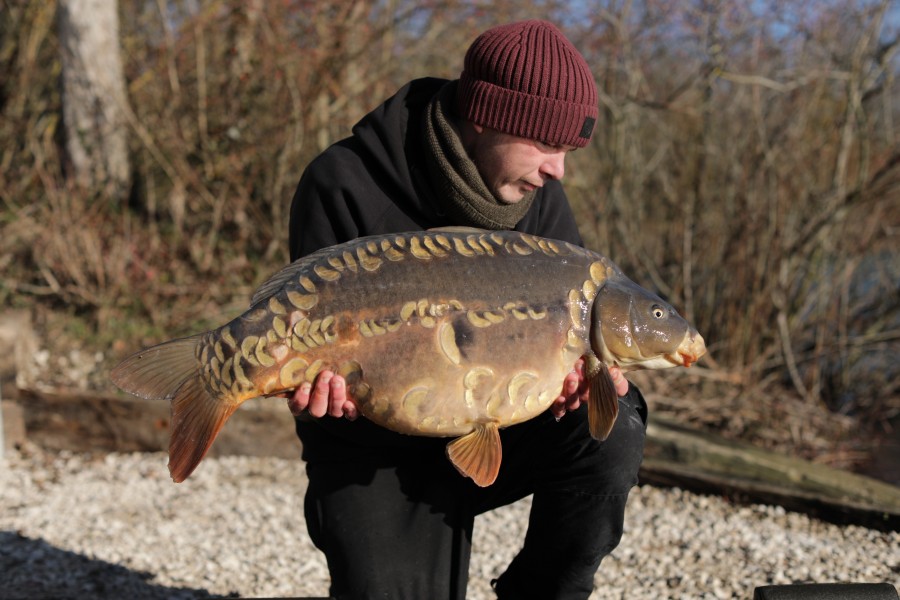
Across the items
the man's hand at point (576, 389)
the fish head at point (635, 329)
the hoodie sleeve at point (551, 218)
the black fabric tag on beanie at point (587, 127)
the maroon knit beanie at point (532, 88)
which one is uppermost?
the maroon knit beanie at point (532, 88)

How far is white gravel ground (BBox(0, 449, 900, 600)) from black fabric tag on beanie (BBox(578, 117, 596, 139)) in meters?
1.43

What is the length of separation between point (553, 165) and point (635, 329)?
1.48 ft

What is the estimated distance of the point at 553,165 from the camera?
2.09 m

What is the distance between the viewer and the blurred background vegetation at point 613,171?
4.75 metres

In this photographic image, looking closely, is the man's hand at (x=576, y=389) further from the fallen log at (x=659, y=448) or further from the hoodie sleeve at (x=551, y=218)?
the fallen log at (x=659, y=448)

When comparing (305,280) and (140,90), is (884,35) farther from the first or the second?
(140,90)

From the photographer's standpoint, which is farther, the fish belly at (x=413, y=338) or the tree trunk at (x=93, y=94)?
the tree trunk at (x=93, y=94)

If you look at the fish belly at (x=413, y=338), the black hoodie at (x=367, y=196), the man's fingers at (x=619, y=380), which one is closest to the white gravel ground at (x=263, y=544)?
the black hoodie at (x=367, y=196)

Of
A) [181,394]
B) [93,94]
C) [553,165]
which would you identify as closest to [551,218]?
[553,165]

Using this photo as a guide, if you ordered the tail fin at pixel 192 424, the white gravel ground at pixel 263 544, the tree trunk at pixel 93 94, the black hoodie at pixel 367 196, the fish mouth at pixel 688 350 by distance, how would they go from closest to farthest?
the tail fin at pixel 192 424
the fish mouth at pixel 688 350
the black hoodie at pixel 367 196
the white gravel ground at pixel 263 544
the tree trunk at pixel 93 94

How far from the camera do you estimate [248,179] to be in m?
5.96

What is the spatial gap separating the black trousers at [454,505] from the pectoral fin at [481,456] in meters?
0.24

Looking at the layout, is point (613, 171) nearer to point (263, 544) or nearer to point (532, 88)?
point (263, 544)

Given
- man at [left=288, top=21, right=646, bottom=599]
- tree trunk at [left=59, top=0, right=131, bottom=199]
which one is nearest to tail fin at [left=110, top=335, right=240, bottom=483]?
man at [left=288, top=21, right=646, bottom=599]
